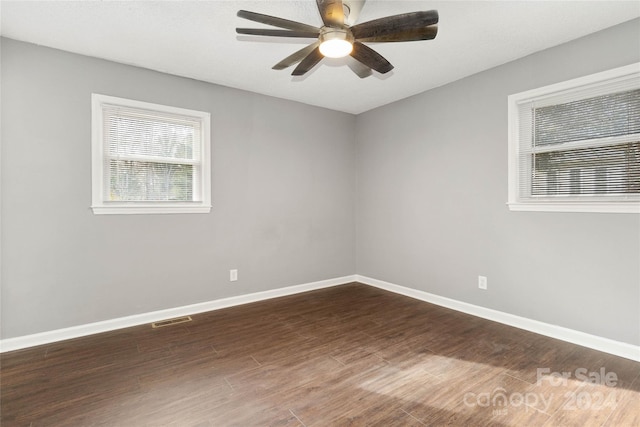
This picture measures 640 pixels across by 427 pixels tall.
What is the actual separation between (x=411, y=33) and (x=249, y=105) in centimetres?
241

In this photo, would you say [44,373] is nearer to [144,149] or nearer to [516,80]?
[144,149]

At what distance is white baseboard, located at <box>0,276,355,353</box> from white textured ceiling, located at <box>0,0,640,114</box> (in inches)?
100

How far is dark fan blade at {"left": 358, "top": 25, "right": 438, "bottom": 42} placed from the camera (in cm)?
191

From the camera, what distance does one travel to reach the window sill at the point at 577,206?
2.39 metres

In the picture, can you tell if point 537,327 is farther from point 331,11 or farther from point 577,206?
point 331,11

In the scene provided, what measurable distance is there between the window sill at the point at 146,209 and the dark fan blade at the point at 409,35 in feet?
8.03

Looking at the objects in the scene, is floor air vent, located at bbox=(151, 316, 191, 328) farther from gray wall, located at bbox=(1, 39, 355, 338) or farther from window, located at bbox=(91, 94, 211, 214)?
window, located at bbox=(91, 94, 211, 214)

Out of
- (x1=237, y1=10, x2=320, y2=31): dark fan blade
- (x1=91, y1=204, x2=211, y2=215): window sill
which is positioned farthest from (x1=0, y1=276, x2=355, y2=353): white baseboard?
(x1=237, y1=10, x2=320, y2=31): dark fan blade

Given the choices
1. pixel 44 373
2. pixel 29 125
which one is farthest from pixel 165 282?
pixel 29 125

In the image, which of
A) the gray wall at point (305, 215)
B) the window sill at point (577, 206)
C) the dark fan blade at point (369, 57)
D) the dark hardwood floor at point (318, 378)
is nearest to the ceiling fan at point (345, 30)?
the dark fan blade at point (369, 57)

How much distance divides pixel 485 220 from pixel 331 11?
8.43ft

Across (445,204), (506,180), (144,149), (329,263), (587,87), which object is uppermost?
(587,87)

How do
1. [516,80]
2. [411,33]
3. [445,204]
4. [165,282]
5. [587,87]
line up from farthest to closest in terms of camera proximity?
[445,204] → [165,282] → [516,80] → [587,87] → [411,33]

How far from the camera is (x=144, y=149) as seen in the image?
3.19 metres
